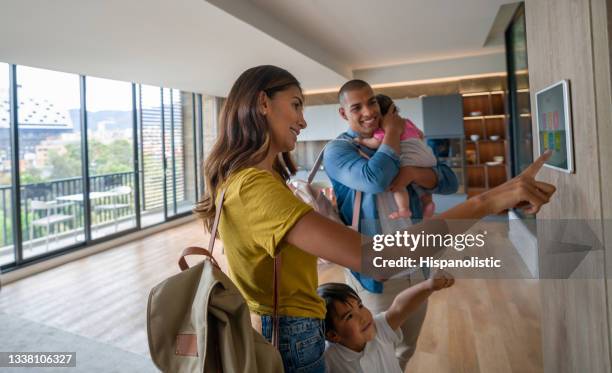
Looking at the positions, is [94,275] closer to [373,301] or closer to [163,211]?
[163,211]

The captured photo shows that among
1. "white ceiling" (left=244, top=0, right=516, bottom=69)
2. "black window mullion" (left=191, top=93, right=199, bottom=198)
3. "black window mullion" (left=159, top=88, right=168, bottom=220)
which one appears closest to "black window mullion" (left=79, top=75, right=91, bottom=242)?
"black window mullion" (left=159, top=88, right=168, bottom=220)

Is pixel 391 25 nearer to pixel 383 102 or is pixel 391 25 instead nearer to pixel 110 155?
pixel 383 102

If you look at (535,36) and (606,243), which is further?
(535,36)

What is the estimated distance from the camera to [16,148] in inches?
174

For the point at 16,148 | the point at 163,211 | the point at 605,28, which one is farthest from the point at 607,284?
the point at 163,211

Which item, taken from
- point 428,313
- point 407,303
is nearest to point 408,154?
point 407,303

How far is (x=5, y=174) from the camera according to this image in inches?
174

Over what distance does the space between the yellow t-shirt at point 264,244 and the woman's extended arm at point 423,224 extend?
32 millimetres

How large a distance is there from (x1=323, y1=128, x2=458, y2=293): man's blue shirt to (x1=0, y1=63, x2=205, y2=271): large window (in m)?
4.51

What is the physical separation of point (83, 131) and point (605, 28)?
18.9 ft

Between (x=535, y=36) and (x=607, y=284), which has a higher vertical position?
(x=535, y=36)

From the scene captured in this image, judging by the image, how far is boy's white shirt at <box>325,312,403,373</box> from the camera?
114cm

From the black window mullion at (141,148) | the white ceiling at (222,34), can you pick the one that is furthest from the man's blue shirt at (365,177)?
the black window mullion at (141,148)

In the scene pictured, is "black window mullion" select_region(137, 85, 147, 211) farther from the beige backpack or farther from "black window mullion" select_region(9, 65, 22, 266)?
the beige backpack
